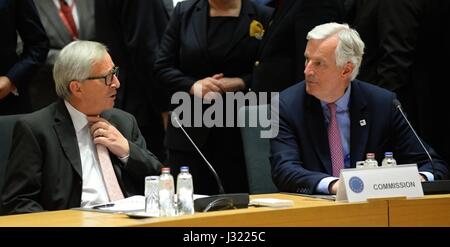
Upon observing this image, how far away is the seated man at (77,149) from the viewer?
3.94 metres

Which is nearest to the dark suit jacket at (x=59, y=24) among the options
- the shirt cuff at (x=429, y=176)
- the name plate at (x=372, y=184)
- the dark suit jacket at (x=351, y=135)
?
the dark suit jacket at (x=351, y=135)

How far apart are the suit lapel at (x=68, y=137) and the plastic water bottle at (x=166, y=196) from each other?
0.81 meters

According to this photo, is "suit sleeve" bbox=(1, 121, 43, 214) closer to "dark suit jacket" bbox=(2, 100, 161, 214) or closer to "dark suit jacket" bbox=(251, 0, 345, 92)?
"dark suit jacket" bbox=(2, 100, 161, 214)

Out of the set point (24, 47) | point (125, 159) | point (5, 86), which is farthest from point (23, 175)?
point (24, 47)

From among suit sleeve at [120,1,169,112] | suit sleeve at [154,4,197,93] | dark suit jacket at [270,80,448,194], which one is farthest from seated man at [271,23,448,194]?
suit sleeve at [120,1,169,112]

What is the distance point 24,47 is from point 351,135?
2243mm

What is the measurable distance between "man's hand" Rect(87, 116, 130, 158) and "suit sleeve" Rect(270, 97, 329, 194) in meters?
0.75

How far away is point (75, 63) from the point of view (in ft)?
13.9

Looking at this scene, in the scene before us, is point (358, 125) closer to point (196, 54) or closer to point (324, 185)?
point (324, 185)

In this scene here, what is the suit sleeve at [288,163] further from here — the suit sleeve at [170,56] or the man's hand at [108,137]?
the suit sleeve at [170,56]
